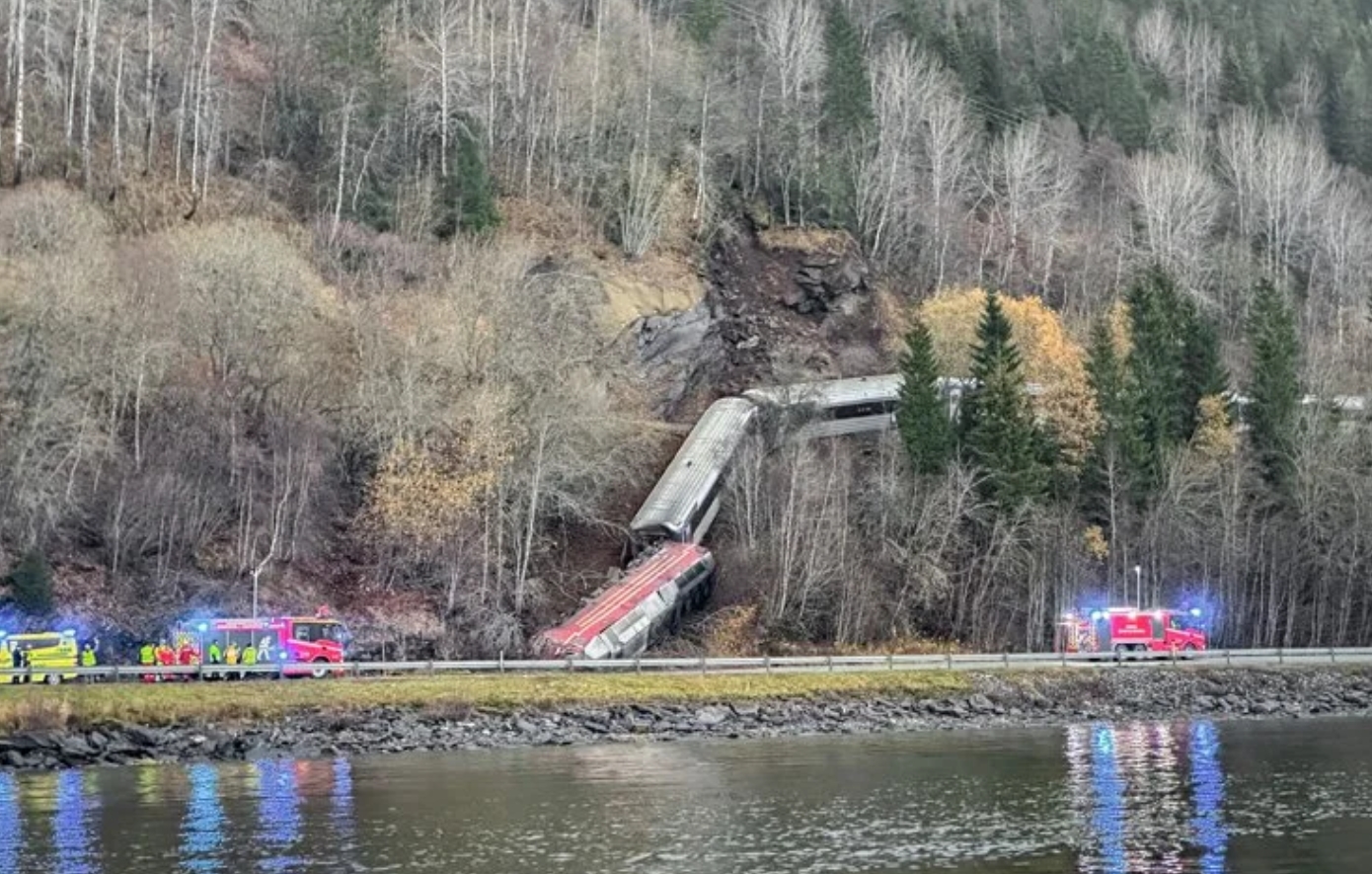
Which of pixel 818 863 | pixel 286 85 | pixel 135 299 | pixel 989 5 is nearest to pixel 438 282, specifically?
pixel 135 299

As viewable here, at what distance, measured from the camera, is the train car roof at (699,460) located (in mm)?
67312

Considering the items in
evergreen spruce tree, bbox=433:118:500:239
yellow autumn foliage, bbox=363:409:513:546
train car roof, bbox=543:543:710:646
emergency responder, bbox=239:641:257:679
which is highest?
evergreen spruce tree, bbox=433:118:500:239

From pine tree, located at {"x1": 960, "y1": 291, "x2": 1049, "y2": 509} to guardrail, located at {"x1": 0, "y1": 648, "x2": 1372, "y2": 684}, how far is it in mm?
9265

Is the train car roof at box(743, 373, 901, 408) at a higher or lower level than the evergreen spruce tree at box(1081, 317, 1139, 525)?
higher

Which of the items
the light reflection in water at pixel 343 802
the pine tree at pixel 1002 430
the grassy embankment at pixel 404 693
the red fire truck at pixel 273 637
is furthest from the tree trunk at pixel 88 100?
the pine tree at pixel 1002 430

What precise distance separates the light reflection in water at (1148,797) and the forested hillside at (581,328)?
1816 cm

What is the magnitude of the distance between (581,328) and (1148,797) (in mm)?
46597

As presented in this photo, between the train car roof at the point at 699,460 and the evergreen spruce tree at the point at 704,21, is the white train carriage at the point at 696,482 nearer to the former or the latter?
the train car roof at the point at 699,460

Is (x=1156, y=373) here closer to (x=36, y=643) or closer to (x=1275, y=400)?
(x=1275, y=400)

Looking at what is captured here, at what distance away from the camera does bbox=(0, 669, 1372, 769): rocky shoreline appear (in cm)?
4225

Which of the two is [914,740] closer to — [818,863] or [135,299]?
[818,863]

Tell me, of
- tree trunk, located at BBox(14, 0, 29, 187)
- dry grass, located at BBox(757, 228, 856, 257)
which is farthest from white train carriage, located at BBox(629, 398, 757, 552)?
tree trunk, located at BBox(14, 0, 29, 187)

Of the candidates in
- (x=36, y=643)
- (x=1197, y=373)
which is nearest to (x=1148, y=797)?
(x=36, y=643)

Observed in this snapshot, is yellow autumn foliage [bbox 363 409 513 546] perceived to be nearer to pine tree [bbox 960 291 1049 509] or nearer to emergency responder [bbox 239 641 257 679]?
emergency responder [bbox 239 641 257 679]
